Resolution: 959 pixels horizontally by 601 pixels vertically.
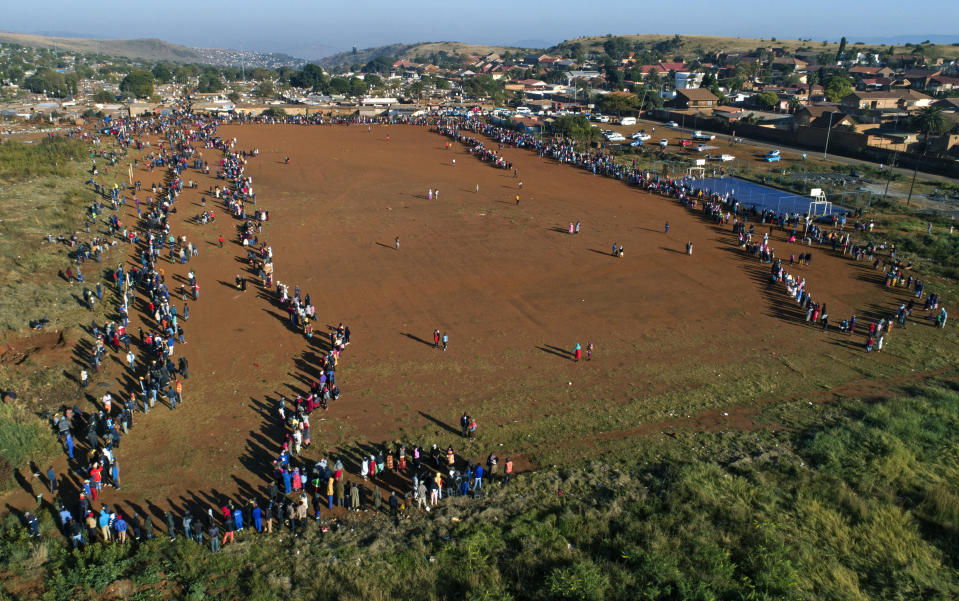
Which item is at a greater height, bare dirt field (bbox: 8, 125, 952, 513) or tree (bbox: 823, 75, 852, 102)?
tree (bbox: 823, 75, 852, 102)

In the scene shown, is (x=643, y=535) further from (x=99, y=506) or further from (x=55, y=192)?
(x=55, y=192)

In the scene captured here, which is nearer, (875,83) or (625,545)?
(625,545)

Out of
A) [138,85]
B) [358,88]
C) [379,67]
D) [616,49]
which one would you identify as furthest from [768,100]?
[379,67]

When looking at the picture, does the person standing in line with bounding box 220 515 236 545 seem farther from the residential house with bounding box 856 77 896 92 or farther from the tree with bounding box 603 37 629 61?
the tree with bounding box 603 37 629 61

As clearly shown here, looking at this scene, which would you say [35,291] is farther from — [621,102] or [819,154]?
[621,102]

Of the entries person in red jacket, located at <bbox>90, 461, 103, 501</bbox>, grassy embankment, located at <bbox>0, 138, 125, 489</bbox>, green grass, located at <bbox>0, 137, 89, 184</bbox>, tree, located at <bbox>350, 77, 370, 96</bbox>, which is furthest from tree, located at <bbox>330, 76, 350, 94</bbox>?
person in red jacket, located at <bbox>90, 461, 103, 501</bbox>
